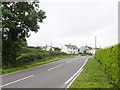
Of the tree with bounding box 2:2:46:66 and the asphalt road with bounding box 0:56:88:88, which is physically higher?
the tree with bounding box 2:2:46:66

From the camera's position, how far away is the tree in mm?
33062

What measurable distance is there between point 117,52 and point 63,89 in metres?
3.45

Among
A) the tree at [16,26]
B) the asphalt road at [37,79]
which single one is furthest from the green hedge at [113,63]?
the tree at [16,26]

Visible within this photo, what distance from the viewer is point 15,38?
35188mm

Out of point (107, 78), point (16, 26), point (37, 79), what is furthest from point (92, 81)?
point (16, 26)

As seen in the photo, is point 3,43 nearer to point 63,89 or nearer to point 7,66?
point 7,66

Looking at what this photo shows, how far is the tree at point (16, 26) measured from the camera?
108 feet

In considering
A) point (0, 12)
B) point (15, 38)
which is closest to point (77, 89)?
point (0, 12)

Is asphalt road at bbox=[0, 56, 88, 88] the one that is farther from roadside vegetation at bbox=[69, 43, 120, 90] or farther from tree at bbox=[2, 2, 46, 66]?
tree at bbox=[2, 2, 46, 66]

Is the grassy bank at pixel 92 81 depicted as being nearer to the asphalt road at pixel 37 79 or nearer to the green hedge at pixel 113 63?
the green hedge at pixel 113 63

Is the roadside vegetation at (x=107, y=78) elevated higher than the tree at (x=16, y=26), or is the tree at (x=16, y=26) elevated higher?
the tree at (x=16, y=26)

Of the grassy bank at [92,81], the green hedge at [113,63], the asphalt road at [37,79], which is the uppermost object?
the green hedge at [113,63]

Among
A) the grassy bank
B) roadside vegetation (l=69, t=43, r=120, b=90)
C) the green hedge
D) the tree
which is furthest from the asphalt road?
the tree

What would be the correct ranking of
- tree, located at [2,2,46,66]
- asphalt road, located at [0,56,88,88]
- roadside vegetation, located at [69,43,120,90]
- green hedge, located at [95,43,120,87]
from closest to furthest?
green hedge, located at [95,43,120,87] → roadside vegetation, located at [69,43,120,90] → asphalt road, located at [0,56,88,88] → tree, located at [2,2,46,66]
